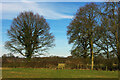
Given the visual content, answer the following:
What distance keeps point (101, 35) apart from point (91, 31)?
7.33 ft

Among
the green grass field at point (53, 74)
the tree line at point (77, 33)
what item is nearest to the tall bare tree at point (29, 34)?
the tree line at point (77, 33)

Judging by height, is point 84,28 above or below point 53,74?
above

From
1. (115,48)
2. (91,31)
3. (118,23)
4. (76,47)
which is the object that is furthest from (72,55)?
(118,23)

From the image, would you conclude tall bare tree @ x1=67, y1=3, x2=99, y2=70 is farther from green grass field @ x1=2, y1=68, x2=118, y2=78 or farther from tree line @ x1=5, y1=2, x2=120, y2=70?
green grass field @ x1=2, y1=68, x2=118, y2=78

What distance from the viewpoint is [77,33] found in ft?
88.3

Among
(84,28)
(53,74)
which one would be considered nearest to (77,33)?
(84,28)

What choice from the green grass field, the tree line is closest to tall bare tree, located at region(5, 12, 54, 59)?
the tree line

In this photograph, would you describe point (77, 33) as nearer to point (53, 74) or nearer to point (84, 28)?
point (84, 28)

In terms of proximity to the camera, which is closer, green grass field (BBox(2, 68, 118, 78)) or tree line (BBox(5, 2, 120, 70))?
green grass field (BBox(2, 68, 118, 78))

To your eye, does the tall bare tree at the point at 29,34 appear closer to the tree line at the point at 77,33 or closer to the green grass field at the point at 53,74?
the tree line at the point at 77,33

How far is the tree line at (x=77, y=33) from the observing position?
24.2 metres

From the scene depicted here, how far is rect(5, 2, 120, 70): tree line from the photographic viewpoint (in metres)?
24.2

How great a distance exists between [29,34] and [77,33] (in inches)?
316

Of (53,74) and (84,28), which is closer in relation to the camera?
(53,74)
